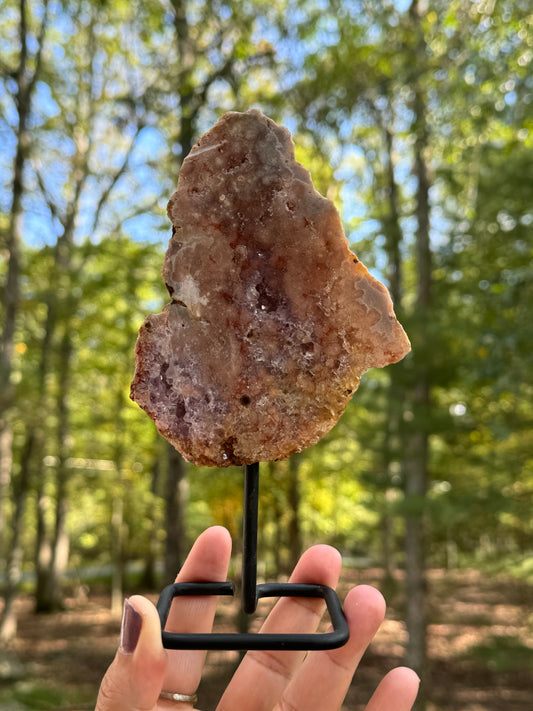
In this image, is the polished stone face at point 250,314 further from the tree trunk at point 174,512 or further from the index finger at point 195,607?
the tree trunk at point 174,512

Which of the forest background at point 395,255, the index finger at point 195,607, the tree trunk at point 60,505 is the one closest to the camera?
the index finger at point 195,607

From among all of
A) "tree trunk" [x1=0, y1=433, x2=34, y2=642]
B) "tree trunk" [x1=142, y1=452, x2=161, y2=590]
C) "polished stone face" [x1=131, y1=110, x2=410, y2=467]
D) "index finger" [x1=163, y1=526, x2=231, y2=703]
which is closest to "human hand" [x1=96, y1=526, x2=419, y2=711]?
"index finger" [x1=163, y1=526, x2=231, y2=703]

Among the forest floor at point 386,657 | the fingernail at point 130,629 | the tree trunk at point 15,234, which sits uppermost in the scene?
the tree trunk at point 15,234

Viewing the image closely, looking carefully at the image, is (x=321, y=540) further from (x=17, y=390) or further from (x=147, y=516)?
(x=17, y=390)

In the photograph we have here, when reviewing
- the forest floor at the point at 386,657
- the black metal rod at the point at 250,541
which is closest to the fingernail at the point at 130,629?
the black metal rod at the point at 250,541

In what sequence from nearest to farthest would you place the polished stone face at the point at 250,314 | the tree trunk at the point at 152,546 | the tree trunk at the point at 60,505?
the polished stone face at the point at 250,314
the tree trunk at the point at 60,505
the tree trunk at the point at 152,546

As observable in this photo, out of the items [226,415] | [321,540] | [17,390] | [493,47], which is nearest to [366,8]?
[493,47]
